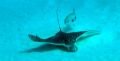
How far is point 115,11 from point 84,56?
1.63 metres

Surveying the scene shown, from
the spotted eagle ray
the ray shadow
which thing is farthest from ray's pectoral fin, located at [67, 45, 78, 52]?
the ray shadow

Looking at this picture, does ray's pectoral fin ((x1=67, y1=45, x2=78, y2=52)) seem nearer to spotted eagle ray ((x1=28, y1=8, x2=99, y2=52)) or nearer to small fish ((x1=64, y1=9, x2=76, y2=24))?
spotted eagle ray ((x1=28, y1=8, x2=99, y2=52))

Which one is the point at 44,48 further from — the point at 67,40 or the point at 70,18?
the point at 70,18

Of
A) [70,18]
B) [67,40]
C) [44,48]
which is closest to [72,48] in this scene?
[67,40]

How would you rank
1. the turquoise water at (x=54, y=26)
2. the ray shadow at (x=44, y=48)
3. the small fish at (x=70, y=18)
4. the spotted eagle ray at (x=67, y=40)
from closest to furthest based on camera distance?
the spotted eagle ray at (x=67, y=40) → the turquoise water at (x=54, y=26) → the ray shadow at (x=44, y=48) → the small fish at (x=70, y=18)

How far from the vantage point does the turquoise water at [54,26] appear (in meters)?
4.69

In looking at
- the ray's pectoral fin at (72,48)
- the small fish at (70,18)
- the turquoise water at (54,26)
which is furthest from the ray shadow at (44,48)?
the small fish at (70,18)

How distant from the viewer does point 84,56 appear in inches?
181

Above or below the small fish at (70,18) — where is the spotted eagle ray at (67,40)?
below

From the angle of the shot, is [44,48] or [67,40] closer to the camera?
[67,40]

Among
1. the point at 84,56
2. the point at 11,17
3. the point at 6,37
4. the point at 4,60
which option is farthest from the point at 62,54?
the point at 11,17

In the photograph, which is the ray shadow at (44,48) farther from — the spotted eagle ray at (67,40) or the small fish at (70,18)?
the small fish at (70,18)

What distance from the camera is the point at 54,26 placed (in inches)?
218

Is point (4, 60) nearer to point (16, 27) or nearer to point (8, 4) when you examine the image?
point (16, 27)
